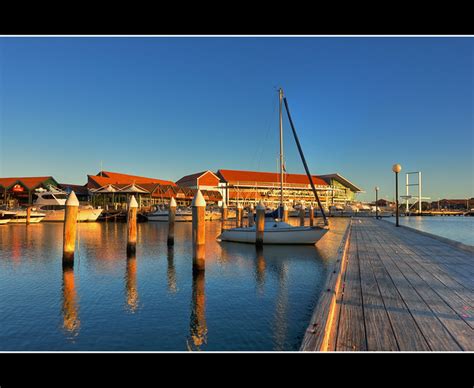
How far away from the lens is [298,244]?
2064 centimetres

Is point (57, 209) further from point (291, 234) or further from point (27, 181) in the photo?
point (291, 234)

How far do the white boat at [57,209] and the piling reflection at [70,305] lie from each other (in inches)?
1408

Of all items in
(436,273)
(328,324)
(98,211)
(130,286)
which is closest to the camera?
(328,324)

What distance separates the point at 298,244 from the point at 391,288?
48.3 ft

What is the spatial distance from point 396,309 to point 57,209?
55.3 metres

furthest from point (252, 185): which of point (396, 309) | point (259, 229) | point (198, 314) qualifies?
point (396, 309)

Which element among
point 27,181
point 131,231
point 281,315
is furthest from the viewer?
point 27,181

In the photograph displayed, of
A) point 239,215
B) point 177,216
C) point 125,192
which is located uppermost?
point 125,192

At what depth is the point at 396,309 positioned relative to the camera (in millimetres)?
4824

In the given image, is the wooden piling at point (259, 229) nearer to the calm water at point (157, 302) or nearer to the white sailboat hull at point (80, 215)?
the calm water at point (157, 302)

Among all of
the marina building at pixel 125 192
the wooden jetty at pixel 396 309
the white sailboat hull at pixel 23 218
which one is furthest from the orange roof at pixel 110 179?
the wooden jetty at pixel 396 309
